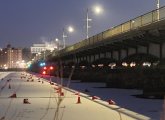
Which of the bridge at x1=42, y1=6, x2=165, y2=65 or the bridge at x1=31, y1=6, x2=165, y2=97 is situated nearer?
the bridge at x1=31, y1=6, x2=165, y2=97

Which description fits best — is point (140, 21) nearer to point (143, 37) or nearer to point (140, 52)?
point (143, 37)

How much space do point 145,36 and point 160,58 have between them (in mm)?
2527

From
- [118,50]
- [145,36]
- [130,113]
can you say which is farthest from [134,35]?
[130,113]

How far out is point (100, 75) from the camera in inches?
2800

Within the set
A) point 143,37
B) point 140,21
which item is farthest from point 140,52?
point 143,37

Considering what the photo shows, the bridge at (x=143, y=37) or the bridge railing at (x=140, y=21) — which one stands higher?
the bridge railing at (x=140, y=21)

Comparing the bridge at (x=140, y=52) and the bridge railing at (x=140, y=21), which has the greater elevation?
the bridge railing at (x=140, y=21)

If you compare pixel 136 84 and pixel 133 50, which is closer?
pixel 136 84

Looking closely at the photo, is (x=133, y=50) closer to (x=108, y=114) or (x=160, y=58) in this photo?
(x=160, y=58)

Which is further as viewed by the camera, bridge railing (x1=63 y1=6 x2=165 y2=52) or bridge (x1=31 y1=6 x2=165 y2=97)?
bridge railing (x1=63 y1=6 x2=165 y2=52)

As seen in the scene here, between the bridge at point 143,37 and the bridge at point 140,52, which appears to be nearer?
the bridge at point 140,52

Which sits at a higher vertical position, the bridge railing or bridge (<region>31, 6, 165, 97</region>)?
the bridge railing

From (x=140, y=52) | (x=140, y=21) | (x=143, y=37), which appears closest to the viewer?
(x=143, y=37)

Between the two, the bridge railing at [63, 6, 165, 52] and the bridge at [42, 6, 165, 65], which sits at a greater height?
the bridge railing at [63, 6, 165, 52]
